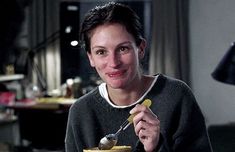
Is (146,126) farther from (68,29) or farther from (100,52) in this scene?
(68,29)

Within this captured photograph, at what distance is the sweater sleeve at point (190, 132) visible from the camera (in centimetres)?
65

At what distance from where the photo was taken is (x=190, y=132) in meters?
0.65

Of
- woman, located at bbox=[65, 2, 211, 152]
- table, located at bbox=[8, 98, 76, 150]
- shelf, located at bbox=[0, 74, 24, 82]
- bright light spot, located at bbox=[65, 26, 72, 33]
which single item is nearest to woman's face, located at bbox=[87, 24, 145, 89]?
woman, located at bbox=[65, 2, 211, 152]

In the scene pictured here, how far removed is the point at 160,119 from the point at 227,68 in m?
0.25

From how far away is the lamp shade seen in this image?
1.37 ft

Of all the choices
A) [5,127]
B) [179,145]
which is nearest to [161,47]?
[5,127]

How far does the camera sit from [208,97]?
1.05 m

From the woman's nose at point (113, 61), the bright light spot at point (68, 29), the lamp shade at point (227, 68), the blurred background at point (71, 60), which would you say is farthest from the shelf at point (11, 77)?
the lamp shade at point (227, 68)

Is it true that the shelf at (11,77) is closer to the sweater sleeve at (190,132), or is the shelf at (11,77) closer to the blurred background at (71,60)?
the blurred background at (71,60)

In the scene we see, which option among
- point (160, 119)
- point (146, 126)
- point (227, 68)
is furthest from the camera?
point (160, 119)

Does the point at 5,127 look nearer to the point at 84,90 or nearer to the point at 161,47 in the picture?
the point at 84,90

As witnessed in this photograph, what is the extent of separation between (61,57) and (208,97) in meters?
1.63

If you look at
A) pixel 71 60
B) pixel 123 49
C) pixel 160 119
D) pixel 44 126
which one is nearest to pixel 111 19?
pixel 123 49

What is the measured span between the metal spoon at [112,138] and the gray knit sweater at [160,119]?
0.02m
